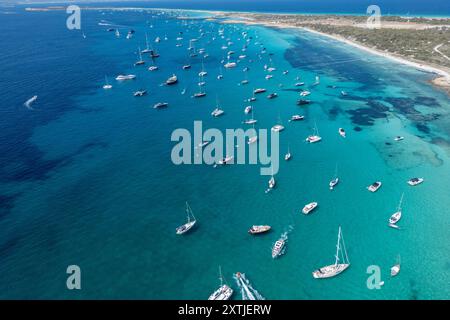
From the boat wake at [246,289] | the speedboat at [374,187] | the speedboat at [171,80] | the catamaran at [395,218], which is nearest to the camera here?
the boat wake at [246,289]

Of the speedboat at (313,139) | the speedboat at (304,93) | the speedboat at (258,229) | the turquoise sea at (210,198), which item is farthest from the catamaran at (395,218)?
the speedboat at (304,93)

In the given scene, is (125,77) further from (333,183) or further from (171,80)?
(333,183)

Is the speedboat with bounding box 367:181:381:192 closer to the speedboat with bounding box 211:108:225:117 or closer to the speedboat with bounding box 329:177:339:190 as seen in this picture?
the speedboat with bounding box 329:177:339:190

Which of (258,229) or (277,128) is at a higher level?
(277,128)

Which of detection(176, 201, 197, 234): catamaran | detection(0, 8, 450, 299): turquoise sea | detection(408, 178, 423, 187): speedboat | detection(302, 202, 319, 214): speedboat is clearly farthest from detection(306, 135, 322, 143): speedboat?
detection(176, 201, 197, 234): catamaran

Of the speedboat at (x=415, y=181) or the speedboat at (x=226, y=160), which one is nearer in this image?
the speedboat at (x=415, y=181)

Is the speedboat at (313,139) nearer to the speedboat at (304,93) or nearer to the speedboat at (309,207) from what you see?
the speedboat at (309,207)

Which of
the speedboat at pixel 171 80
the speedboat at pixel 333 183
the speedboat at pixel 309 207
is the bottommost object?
the speedboat at pixel 309 207

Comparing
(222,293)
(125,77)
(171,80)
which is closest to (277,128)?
(222,293)
